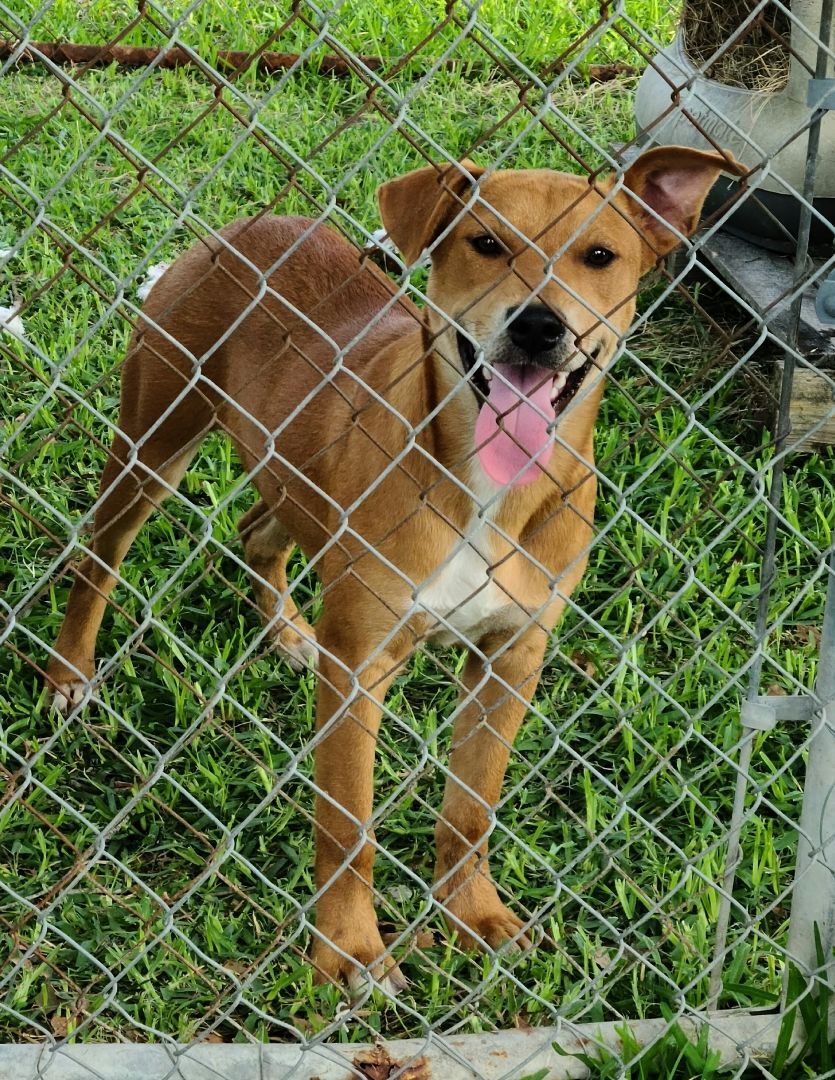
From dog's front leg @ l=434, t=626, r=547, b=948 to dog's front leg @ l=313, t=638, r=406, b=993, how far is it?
0.64 feet

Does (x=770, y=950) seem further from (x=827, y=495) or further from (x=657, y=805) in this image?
(x=827, y=495)

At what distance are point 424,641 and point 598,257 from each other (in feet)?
2.89

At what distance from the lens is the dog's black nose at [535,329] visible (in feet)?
8.15

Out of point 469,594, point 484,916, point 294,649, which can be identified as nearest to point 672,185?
point 469,594

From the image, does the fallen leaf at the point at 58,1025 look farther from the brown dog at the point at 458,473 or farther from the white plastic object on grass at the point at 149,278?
the white plastic object on grass at the point at 149,278

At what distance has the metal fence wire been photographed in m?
2.24

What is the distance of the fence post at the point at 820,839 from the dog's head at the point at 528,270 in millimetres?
634

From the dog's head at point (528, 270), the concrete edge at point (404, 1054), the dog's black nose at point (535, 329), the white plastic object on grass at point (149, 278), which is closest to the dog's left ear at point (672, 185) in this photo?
the dog's head at point (528, 270)

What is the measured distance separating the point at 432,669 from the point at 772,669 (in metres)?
1.00

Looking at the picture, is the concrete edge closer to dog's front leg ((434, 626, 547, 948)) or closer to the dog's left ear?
dog's front leg ((434, 626, 547, 948))

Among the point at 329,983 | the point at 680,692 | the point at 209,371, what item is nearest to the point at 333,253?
the point at 209,371

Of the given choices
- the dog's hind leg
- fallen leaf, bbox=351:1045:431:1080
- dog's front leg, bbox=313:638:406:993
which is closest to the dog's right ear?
dog's front leg, bbox=313:638:406:993

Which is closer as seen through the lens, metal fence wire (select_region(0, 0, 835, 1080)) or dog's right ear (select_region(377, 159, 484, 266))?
metal fence wire (select_region(0, 0, 835, 1080))

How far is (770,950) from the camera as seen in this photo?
283cm
